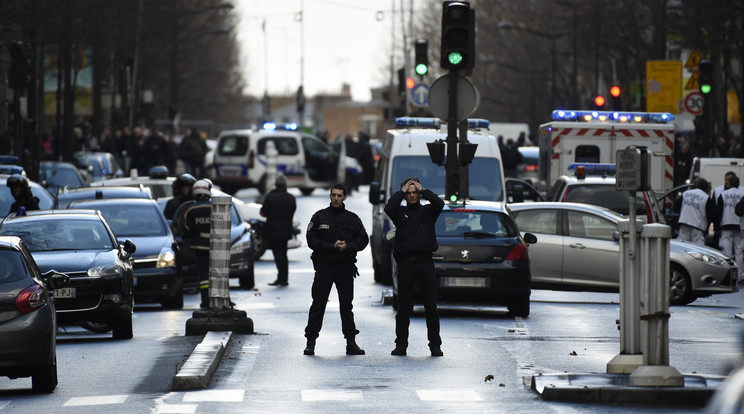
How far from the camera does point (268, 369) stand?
46.4 feet

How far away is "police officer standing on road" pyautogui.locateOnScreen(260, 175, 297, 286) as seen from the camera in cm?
2573

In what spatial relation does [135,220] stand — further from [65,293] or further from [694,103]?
[694,103]

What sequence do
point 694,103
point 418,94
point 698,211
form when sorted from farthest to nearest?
point 694,103 < point 418,94 < point 698,211

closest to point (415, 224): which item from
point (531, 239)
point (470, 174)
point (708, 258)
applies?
point (531, 239)

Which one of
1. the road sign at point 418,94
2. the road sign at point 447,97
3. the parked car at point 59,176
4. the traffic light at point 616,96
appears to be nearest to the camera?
the road sign at point 447,97

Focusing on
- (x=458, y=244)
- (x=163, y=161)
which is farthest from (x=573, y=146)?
(x=163, y=161)

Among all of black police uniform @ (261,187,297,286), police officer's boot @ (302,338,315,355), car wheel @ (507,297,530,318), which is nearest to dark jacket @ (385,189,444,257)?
police officer's boot @ (302,338,315,355)

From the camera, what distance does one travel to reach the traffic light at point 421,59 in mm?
25281

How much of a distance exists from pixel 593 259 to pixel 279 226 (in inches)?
220

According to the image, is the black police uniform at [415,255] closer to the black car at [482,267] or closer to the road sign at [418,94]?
the black car at [482,267]

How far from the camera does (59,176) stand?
1366 inches

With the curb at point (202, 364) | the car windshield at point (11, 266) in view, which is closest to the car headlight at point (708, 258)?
the curb at point (202, 364)

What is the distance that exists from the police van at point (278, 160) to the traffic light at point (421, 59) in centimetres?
1828

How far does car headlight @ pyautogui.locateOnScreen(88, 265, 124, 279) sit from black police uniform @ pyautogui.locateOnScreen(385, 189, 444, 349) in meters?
3.42
